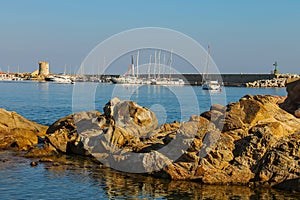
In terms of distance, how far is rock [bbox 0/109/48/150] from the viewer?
111 ft

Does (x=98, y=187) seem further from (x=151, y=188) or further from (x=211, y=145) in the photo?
(x=211, y=145)

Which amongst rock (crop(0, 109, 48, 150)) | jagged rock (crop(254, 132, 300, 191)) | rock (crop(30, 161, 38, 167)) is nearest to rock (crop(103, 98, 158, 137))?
rock (crop(0, 109, 48, 150))

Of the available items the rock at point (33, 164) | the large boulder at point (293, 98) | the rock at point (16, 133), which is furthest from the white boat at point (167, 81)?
the rock at point (33, 164)

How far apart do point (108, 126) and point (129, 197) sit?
12694 millimetres

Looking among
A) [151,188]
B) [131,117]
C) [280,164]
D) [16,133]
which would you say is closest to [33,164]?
[151,188]

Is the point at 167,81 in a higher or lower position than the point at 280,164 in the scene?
higher

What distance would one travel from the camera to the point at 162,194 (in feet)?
73.4

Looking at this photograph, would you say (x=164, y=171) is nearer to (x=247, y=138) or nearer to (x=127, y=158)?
(x=127, y=158)

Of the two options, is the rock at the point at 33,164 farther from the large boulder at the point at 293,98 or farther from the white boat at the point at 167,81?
the white boat at the point at 167,81

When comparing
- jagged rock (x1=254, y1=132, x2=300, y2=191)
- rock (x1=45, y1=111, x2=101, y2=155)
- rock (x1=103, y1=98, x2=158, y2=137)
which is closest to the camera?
jagged rock (x1=254, y1=132, x2=300, y2=191)

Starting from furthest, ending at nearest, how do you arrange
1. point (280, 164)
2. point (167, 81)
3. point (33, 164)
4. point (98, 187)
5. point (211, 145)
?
point (167, 81), point (33, 164), point (211, 145), point (280, 164), point (98, 187)

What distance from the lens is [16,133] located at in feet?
116

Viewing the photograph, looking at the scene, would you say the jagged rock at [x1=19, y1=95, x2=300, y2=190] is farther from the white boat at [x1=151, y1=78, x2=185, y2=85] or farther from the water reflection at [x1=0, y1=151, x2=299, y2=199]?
the white boat at [x1=151, y1=78, x2=185, y2=85]

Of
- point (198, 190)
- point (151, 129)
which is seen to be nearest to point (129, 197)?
point (198, 190)
